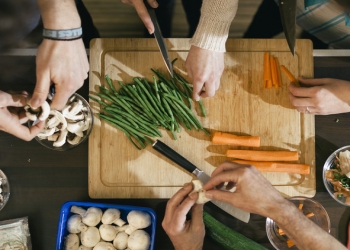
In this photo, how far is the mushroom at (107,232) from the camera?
2.35 metres

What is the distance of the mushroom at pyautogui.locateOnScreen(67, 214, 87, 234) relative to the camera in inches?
92.8

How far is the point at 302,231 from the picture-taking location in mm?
1931

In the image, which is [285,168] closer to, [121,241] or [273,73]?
[273,73]

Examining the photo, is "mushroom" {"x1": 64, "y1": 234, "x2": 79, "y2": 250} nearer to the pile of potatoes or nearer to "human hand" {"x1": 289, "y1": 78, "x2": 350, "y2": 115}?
the pile of potatoes

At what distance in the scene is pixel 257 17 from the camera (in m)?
3.12

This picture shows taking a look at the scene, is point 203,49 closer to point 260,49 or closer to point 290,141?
point 260,49

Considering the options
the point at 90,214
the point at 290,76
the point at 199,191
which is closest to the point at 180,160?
the point at 199,191

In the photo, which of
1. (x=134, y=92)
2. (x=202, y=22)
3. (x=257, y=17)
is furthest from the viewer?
(x=257, y=17)

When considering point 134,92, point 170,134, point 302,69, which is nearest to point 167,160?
point 170,134

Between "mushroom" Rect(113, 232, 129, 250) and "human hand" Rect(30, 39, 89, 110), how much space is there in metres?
0.90

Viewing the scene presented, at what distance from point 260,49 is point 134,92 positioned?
0.85 metres

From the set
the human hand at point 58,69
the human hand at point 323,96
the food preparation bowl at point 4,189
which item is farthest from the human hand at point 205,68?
the food preparation bowl at point 4,189

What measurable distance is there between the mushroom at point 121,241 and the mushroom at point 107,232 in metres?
0.03

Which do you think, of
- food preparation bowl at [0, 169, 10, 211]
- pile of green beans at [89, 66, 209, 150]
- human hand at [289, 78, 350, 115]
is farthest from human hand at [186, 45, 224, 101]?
food preparation bowl at [0, 169, 10, 211]
